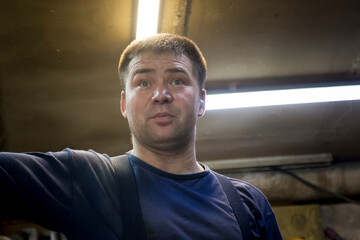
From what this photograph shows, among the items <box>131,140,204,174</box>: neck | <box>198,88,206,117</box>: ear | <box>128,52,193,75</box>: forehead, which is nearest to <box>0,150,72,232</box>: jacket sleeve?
<box>131,140,204,174</box>: neck

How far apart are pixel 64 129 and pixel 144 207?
7.60 feet

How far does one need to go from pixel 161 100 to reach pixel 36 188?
568 millimetres

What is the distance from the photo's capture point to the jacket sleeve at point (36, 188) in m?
1.10

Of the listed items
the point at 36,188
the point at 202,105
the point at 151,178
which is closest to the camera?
the point at 36,188

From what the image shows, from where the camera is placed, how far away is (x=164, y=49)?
1.68m

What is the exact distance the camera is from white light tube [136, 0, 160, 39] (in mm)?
2279

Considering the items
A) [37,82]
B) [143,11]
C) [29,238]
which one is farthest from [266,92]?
[29,238]

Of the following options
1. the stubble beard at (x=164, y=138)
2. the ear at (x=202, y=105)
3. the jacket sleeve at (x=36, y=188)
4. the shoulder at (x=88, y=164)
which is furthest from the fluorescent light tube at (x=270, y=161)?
the jacket sleeve at (x=36, y=188)

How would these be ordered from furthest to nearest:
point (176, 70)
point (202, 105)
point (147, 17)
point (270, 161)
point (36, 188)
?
point (270, 161)
point (147, 17)
point (202, 105)
point (176, 70)
point (36, 188)

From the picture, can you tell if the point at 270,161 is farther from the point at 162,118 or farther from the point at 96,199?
the point at 96,199

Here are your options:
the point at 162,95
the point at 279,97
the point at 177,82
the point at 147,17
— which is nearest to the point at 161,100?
the point at 162,95

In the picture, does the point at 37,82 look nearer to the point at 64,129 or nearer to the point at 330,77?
the point at 64,129

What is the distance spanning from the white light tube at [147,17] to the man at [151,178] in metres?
0.62

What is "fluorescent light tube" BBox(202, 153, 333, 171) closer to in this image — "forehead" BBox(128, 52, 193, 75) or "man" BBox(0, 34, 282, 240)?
"man" BBox(0, 34, 282, 240)
